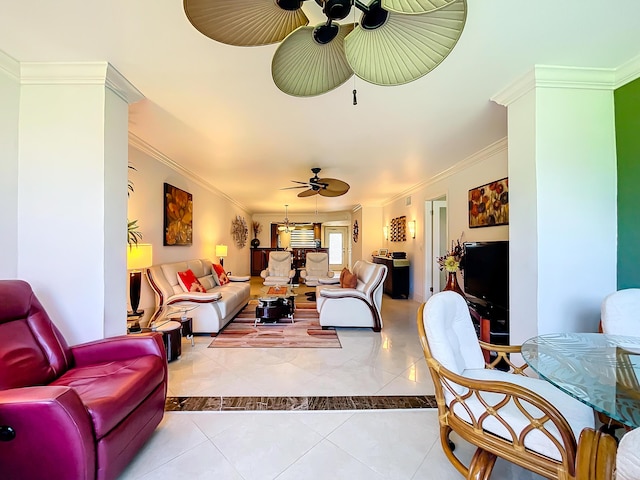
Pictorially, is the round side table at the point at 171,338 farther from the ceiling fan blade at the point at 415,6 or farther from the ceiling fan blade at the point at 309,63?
the ceiling fan blade at the point at 415,6

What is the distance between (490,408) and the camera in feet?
3.78

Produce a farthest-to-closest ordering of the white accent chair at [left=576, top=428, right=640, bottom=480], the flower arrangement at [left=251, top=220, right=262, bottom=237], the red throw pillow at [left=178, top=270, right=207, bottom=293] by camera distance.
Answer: the flower arrangement at [left=251, top=220, right=262, bottom=237], the red throw pillow at [left=178, top=270, right=207, bottom=293], the white accent chair at [left=576, top=428, right=640, bottom=480]

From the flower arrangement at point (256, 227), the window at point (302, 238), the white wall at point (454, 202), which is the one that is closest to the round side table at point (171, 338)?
the white wall at point (454, 202)

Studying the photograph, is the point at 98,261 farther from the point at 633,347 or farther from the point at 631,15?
the point at 631,15

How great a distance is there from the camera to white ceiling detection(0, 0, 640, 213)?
1.55 m

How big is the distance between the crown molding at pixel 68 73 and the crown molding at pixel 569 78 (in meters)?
3.03

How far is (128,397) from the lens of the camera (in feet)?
4.60

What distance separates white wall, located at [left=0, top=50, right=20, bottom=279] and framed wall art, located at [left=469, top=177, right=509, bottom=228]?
4517 millimetres

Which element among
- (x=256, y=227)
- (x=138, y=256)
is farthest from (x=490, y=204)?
(x=256, y=227)

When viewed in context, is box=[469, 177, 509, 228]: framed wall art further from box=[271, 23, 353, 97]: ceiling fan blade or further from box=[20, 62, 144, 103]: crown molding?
box=[20, 62, 144, 103]: crown molding

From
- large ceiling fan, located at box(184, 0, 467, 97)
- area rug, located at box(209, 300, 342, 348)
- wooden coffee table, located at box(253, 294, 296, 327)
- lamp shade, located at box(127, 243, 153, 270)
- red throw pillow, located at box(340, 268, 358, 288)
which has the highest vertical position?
large ceiling fan, located at box(184, 0, 467, 97)

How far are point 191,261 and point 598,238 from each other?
197 inches

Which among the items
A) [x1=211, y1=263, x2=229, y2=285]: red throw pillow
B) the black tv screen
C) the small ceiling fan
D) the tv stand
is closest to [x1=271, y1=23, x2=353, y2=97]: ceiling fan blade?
the tv stand

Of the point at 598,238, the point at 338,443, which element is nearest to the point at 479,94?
the point at 598,238
